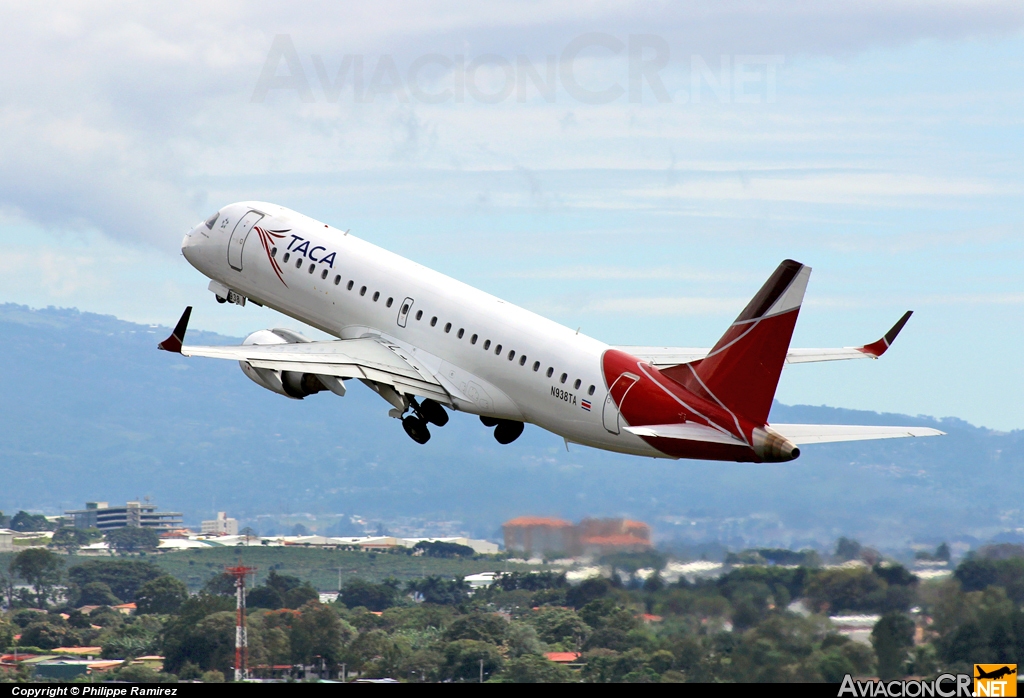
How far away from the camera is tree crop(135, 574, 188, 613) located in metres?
102

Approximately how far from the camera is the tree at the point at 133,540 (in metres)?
172

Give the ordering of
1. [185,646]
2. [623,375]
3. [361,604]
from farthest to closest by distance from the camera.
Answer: [361,604] < [185,646] < [623,375]

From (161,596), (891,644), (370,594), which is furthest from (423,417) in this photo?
(161,596)

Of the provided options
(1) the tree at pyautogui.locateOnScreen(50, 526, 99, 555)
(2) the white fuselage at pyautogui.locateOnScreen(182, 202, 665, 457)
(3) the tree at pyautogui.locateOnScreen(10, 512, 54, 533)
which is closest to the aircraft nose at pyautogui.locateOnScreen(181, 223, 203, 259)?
(2) the white fuselage at pyautogui.locateOnScreen(182, 202, 665, 457)

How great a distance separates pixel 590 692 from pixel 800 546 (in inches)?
360

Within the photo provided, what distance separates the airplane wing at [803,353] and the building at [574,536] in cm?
627

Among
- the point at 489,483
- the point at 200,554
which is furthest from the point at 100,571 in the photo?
the point at 489,483

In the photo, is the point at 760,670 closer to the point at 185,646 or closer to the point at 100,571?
the point at 185,646

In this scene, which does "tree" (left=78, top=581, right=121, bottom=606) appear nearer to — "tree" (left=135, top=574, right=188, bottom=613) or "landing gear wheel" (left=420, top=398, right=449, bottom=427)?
"tree" (left=135, top=574, right=188, bottom=613)

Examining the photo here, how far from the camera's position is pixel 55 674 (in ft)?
276

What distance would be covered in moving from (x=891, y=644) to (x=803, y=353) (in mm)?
14744

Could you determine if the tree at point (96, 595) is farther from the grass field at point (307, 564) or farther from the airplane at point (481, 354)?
the airplane at point (481, 354)

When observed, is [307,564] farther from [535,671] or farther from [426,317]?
[426,317]

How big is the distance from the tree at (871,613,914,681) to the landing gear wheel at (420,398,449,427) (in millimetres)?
16867
